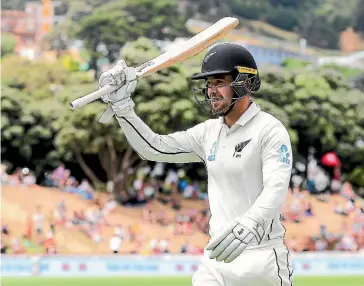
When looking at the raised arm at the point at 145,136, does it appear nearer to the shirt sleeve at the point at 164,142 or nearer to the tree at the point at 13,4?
the shirt sleeve at the point at 164,142

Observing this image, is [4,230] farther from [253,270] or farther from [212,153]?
[253,270]

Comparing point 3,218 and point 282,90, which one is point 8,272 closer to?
point 3,218

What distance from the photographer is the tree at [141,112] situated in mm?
27547

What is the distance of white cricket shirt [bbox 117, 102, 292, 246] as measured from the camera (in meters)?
3.85

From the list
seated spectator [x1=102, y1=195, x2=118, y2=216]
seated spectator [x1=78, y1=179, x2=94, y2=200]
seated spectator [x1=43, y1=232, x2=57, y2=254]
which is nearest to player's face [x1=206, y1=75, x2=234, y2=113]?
seated spectator [x1=43, y1=232, x2=57, y2=254]

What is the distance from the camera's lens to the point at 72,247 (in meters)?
24.0

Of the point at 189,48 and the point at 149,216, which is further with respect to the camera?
the point at 149,216

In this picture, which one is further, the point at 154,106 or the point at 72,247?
the point at 154,106

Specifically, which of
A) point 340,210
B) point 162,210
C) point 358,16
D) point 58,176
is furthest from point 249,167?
point 358,16

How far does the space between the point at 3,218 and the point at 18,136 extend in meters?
4.67

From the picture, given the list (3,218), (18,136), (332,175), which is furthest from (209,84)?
(332,175)

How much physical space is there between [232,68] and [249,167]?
478 mm

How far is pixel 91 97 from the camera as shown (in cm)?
400

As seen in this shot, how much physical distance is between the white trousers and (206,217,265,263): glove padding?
1.02 feet
